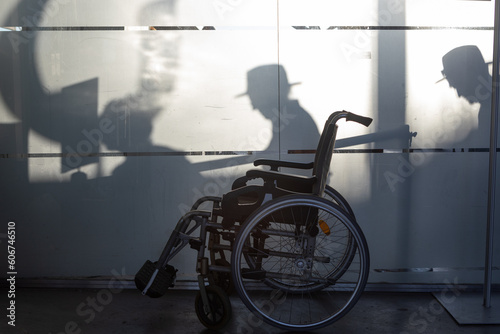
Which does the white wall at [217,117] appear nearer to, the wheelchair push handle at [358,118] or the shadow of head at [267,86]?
the shadow of head at [267,86]

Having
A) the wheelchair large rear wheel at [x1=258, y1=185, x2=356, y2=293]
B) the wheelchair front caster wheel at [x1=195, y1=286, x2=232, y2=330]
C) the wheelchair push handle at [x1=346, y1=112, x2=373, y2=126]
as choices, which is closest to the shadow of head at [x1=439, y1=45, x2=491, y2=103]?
the wheelchair push handle at [x1=346, y1=112, x2=373, y2=126]

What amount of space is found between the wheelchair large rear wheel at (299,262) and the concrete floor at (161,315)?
0.14m

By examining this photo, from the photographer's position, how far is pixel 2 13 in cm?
296

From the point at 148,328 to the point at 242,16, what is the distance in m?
1.74

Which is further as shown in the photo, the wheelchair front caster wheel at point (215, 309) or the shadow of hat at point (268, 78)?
the shadow of hat at point (268, 78)

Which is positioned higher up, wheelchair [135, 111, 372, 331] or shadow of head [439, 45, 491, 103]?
shadow of head [439, 45, 491, 103]

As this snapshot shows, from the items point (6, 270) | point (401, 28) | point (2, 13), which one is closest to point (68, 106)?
point (2, 13)

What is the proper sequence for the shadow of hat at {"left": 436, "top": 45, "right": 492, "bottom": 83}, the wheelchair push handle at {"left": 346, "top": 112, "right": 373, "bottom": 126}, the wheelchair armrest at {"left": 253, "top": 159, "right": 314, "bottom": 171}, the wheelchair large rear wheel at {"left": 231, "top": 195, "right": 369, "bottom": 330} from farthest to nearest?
the shadow of hat at {"left": 436, "top": 45, "right": 492, "bottom": 83}, the wheelchair armrest at {"left": 253, "top": 159, "right": 314, "bottom": 171}, the wheelchair push handle at {"left": 346, "top": 112, "right": 373, "bottom": 126}, the wheelchair large rear wheel at {"left": 231, "top": 195, "right": 369, "bottom": 330}

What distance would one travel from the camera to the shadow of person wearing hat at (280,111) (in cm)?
296

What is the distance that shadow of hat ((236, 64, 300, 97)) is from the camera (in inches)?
116

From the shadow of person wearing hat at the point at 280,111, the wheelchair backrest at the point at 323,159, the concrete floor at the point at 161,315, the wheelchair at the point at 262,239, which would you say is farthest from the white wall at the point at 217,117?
the wheelchair backrest at the point at 323,159

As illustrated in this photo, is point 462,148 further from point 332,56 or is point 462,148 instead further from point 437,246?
point 332,56

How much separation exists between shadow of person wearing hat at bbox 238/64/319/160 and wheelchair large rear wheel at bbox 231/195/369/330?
1.59 feet

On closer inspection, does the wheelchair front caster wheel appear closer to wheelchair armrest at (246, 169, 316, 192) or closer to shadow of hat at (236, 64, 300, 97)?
wheelchair armrest at (246, 169, 316, 192)
